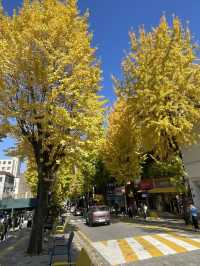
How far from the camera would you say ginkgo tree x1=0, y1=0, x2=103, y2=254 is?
31.1 feet

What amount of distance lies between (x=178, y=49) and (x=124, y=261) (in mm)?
13303

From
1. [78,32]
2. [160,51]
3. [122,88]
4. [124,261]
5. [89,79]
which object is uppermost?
[160,51]

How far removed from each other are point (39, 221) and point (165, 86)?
11.1 meters

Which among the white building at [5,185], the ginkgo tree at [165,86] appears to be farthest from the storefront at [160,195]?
the white building at [5,185]

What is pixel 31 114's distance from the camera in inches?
388

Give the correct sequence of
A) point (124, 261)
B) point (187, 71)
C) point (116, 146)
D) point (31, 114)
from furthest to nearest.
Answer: point (116, 146), point (187, 71), point (31, 114), point (124, 261)

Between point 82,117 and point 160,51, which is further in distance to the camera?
point 160,51

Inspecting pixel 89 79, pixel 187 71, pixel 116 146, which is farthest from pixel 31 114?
pixel 116 146

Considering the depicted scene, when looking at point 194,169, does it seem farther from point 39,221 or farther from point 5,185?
point 5,185

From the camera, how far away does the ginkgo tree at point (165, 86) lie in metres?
15.6

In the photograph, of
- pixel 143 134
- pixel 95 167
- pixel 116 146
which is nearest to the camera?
pixel 143 134

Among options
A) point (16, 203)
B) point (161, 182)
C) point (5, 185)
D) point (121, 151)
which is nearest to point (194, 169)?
point (161, 182)

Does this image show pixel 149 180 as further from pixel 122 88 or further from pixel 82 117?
pixel 82 117

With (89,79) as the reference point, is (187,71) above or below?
above
